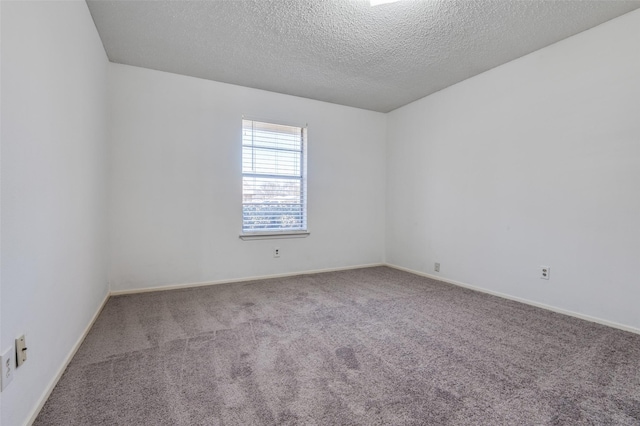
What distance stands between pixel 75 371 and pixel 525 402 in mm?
2521

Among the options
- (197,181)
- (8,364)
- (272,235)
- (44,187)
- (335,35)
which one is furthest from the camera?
(272,235)

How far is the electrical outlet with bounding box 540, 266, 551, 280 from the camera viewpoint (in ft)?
9.35

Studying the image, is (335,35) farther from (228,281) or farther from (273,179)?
(228,281)

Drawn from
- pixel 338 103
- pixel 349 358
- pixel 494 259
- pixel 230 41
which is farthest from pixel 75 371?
pixel 338 103

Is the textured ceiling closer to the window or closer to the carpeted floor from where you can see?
the window

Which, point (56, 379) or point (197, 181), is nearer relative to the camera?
point (56, 379)

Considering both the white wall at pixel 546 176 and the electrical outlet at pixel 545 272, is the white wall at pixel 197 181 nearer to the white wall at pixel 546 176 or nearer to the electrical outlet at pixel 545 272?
the white wall at pixel 546 176

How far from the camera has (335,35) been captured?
8.73ft

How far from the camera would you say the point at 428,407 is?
57.1 inches

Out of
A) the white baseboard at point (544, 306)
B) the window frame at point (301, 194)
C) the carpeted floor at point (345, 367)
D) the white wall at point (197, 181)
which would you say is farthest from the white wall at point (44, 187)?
the white baseboard at point (544, 306)

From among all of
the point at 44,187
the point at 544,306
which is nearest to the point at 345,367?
the point at 44,187

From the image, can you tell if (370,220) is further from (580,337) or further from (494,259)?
(580,337)

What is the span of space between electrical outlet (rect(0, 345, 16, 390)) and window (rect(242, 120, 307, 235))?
273 centimetres

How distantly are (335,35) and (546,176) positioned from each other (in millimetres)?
2439
